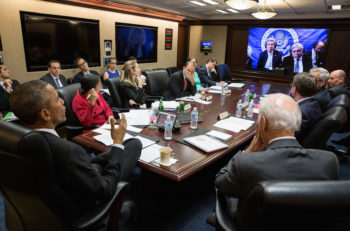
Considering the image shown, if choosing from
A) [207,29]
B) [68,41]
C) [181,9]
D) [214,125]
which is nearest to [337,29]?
[207,29]

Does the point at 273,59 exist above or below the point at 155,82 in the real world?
above

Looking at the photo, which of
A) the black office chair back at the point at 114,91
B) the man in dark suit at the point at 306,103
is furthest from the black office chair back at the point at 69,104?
the man in dark suit at the point at 306,103

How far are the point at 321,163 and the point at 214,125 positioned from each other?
4.44 ft

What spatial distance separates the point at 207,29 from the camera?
876 cm

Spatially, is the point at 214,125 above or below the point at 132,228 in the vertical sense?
above

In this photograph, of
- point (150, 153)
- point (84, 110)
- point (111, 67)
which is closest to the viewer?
point (150, 153)

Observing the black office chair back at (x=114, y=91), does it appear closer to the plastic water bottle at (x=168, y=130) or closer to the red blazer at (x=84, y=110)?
the red blazer at (x=84, y=110)

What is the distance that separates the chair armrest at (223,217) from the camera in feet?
4.00

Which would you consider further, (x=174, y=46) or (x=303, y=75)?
(x=174, y=46)

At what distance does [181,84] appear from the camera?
3.78 m

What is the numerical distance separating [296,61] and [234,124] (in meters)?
6.41

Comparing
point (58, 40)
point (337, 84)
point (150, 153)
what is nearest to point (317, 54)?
point (337, 84)

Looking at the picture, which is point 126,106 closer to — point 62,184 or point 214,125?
point 214,125

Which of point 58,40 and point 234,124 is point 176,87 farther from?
point 58,40
